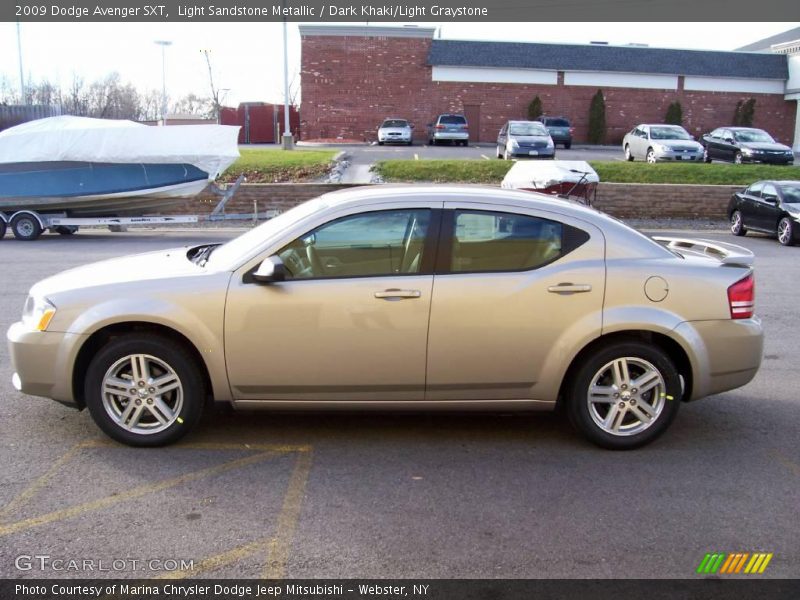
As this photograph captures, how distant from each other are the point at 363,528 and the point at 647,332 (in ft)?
7.42

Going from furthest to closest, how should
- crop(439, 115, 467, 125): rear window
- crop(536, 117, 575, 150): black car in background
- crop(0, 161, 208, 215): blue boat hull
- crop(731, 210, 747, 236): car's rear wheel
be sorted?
crop(439, 115, 467, 125): rear window, crop(536, 117, 575, 150): black car in background, crop(731, 210, 747, 236): car's rear wheel, crop(0, 161, 208, 215): blue boat hull

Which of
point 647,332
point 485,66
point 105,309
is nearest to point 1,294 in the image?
point 105,309

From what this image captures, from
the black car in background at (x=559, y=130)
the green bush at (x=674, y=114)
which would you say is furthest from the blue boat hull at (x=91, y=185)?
the green bush at (x=674, y=114)

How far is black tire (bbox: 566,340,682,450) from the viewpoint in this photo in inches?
191

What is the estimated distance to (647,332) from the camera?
16.3 feet

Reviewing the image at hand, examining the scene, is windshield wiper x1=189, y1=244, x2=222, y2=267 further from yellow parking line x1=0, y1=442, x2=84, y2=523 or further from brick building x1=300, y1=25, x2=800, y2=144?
brick building x1=300, y1=25, x2=800, y2=144

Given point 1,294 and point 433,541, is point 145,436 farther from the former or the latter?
point 1,294

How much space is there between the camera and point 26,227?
1641cm

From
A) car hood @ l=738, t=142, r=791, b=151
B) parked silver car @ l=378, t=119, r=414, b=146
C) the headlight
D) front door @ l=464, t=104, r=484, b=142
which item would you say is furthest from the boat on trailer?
front door @ l=464, t=104, r=484, b=142

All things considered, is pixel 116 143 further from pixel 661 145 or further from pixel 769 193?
pixel 661 145

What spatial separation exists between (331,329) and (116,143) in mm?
13706

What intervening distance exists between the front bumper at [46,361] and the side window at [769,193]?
629 inches

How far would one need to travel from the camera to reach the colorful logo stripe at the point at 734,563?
11.7 ft

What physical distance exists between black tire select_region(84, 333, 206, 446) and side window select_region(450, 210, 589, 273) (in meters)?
1.76
